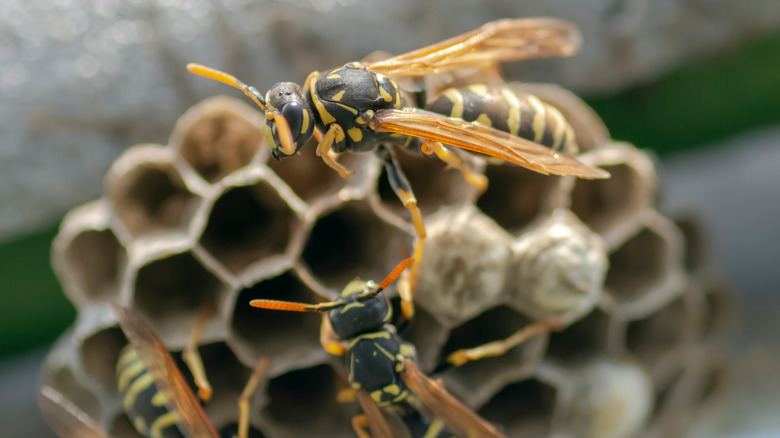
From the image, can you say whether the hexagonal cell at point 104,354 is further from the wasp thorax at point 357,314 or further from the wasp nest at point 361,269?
the wasp thorax at point 357,314

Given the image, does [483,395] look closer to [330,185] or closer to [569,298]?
[569,298]

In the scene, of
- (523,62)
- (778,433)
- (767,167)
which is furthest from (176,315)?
(767,167)

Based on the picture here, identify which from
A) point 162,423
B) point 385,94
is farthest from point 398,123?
point 162,423

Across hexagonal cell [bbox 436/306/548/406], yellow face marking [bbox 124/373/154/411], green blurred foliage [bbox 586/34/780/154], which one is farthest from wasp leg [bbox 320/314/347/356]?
green blurred foliage [bbox 586/34/780/154]

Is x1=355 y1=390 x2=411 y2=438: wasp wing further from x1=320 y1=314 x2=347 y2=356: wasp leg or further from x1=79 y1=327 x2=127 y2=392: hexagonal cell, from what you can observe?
x1=79 y1=327 x2=127 y2=392: hexagonal cell

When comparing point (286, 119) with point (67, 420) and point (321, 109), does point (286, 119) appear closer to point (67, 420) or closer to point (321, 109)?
point (321, 109)

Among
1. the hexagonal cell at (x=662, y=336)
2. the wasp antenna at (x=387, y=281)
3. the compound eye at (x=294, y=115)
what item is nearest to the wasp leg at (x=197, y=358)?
the wasp antenna at (x=387, y=281)

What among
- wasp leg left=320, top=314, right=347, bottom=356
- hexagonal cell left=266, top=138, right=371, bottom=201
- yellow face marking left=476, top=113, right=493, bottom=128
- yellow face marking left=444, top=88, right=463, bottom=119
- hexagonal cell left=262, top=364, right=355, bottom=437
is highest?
yellow face marking left=444, top=88, right=463, bottom=119
